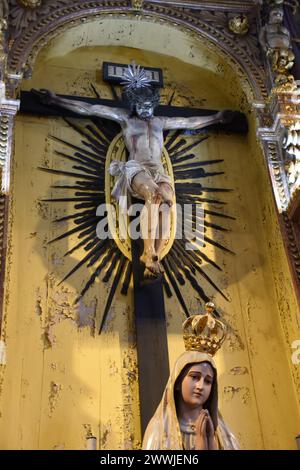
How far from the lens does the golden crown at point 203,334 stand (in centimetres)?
235

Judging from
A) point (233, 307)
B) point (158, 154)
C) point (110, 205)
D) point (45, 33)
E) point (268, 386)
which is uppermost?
point (45, 33)

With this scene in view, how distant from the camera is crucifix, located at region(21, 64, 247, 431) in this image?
2926 millimetres

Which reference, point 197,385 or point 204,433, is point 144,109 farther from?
point 204,433

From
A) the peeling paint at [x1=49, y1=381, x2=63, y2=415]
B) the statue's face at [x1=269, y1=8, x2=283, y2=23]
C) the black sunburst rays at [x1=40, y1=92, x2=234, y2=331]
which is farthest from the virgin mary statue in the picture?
the statue's face at [x1=269, y1=8, x2=283, y2=23]

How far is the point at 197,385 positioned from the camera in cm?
217

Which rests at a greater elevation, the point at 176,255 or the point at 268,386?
the point at 176,255

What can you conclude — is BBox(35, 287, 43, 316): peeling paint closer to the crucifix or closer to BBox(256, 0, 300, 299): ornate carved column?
the crucifix

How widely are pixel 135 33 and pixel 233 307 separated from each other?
2186 mm

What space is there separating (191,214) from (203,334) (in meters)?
1.34

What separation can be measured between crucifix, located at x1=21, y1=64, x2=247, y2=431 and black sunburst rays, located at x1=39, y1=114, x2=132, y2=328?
90 millimetres

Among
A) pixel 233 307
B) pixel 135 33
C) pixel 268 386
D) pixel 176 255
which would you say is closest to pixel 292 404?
pixel 268 386

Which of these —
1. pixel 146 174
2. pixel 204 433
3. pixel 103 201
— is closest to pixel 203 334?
pixel 204 433
